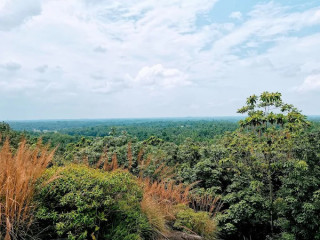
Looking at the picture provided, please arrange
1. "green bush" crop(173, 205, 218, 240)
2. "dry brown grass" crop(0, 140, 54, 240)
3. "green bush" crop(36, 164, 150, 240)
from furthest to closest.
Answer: "green bush" crop(173, 205, 218, 240) → "green bush" crop(36, 164, 150, 240) → "dry brown grass" crop(0, 140, 54, 240)

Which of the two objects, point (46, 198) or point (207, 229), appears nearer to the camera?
point (46, 198)

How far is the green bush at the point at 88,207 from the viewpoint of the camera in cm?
270

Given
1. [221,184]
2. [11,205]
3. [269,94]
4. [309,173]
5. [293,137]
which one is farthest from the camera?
[221,184]

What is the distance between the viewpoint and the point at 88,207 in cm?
273

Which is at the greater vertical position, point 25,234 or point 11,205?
point 11,205

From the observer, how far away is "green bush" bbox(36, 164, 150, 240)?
2699 millimetres

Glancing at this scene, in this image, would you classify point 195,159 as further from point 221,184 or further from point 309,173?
point 309,173

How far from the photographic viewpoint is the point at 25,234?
2.56 metres

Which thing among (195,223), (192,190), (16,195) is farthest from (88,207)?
(192,190)

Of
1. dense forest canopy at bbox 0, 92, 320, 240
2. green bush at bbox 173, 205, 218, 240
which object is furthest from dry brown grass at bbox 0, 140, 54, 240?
green bush at bbox 173, 205, 218, 240

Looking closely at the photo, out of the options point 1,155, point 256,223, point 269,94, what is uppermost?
point 269,94

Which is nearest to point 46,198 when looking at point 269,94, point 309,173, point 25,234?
point 25,234

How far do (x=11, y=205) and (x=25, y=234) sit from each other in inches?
13.4

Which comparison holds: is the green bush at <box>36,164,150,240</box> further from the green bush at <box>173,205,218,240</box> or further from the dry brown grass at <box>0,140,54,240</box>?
the green bush at <box>173,205,218,240</box>
